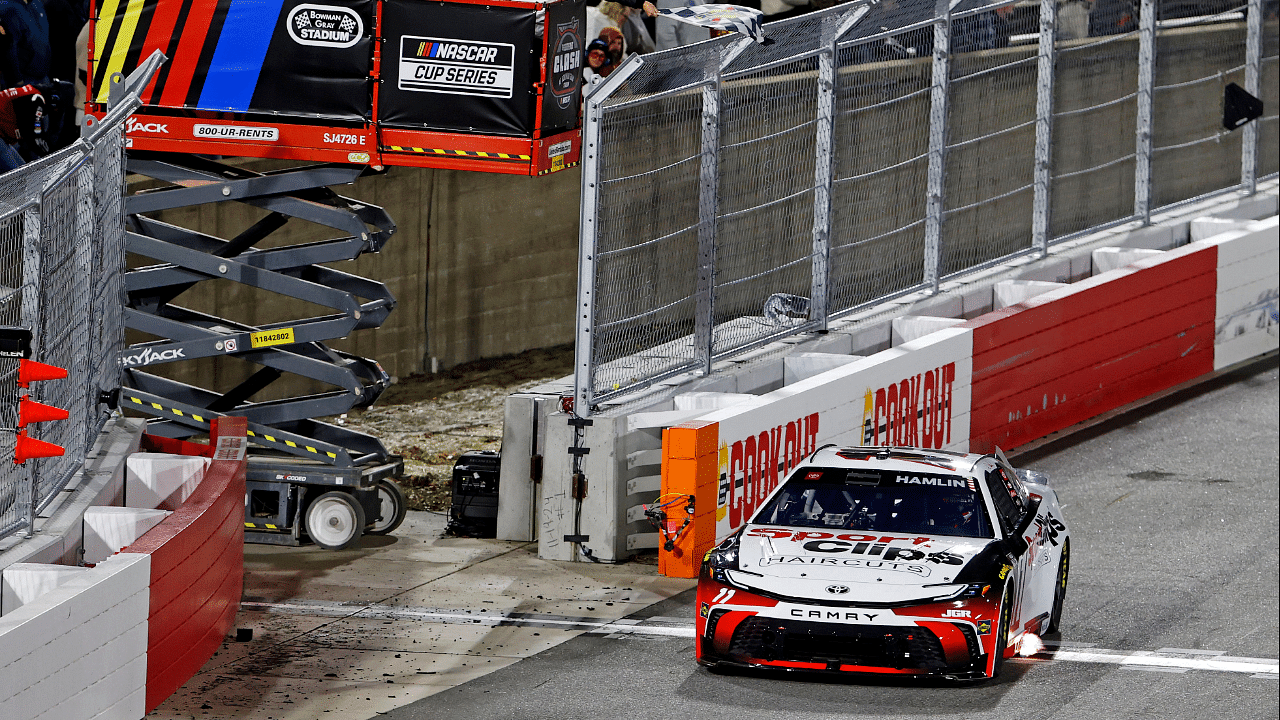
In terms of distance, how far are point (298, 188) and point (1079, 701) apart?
658cm

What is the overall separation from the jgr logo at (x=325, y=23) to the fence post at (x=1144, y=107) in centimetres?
934

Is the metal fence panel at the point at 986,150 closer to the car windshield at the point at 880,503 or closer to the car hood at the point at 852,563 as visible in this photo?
the car windshield at the point at 880,503

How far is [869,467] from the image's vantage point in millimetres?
11570

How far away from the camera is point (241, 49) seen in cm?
1377

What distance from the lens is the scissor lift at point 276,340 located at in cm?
1400

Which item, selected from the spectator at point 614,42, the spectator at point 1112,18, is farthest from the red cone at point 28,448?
the spectator at point 1112,18

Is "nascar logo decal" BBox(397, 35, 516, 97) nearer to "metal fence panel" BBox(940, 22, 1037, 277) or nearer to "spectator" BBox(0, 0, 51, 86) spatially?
"spectator" BBox(0, 0, 51, 86)

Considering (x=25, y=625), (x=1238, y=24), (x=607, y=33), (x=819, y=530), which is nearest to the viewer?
(x=25, y=625)

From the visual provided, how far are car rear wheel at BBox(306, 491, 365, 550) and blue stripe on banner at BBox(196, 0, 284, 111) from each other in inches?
109

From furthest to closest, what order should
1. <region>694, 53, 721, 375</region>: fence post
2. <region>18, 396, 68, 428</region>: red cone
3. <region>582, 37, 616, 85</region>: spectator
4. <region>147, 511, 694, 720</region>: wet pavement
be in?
<region>582, 37, 616, 85</region>: spectator → <region>694, 53, 721, 375</region>: fence post → <region>147, 511, 694, 720</region>: wet pavement → <region>18, 396, 68, 428</region>: red cone

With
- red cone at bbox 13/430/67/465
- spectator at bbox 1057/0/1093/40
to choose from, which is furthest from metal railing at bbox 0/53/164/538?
spectator at bbox 1057/0/1093/40

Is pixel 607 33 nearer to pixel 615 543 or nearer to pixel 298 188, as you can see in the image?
pixel 298 188

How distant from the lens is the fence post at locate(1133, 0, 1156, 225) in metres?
20.0

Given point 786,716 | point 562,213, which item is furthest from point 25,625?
point 562,213
